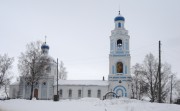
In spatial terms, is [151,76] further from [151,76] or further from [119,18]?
[119,18]

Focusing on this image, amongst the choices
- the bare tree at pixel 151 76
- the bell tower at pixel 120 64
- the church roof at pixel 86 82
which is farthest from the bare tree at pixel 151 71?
the church roof at pixel 86 82

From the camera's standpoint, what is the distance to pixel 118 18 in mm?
49531

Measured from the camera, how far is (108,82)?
4891cm

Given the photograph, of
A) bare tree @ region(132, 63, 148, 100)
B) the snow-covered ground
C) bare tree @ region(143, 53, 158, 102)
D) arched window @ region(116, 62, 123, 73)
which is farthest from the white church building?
the snow-covered ground

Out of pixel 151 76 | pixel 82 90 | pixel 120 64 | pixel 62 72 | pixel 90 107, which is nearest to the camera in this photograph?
pixel 90 107

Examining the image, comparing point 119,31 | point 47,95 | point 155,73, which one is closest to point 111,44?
point 119,31

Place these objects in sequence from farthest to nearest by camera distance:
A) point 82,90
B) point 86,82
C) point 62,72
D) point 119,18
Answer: point 62,72 < point 86,82 < point 82,90 < point 119,18

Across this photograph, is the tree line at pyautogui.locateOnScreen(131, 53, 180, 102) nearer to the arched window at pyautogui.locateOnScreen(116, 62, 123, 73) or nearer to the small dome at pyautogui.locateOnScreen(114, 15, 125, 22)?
the arched window at pyautogui.locateOnScreen(116, 62, 123, 73)

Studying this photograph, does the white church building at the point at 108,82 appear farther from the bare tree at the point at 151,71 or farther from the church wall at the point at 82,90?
the bare tree at the point at 151,71

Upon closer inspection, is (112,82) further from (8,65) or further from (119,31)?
(8,65)

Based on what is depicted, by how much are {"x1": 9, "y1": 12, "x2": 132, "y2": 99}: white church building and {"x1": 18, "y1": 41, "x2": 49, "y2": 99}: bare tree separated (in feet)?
8.21

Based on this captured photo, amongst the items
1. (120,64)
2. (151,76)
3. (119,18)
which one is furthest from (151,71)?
(119,18)

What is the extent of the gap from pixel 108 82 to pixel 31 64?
14.0 metres

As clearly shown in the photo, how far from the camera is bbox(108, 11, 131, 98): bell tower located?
156 feet
